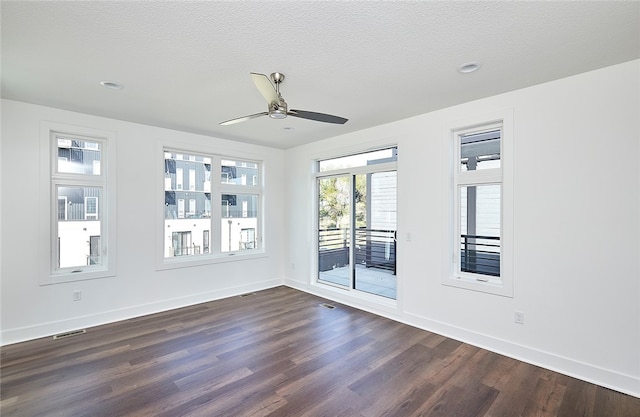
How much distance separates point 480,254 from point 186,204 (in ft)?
13.7

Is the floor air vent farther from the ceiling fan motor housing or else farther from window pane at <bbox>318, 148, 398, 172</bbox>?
window pane at <bbox>318, 148, 398, 172</bbox>

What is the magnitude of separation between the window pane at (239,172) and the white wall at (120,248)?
0.20 meters

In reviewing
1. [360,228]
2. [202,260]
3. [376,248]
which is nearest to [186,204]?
[202,260]

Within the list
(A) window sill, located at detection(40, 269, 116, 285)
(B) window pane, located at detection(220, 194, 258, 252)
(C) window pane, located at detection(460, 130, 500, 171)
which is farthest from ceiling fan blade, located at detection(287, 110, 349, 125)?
(A) window sill, located at detection(40, 269, 116, 285)

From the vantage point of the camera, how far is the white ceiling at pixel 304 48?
182 centimetres

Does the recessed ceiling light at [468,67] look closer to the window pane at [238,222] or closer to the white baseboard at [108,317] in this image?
the window pane at [238,222]

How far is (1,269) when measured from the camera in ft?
10.7

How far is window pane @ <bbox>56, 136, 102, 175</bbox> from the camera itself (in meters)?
3.74

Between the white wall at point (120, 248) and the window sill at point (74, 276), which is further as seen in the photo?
the window sill at point (74, 276)

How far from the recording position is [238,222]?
5.40 metres

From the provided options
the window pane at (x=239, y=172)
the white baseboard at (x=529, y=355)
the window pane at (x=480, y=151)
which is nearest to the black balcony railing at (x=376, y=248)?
the white baseboard at (x=529, y=355)

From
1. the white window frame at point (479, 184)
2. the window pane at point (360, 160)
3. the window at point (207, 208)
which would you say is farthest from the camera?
the window at point (207, 208)

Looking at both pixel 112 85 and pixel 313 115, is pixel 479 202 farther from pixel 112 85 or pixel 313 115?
pixel 112 85

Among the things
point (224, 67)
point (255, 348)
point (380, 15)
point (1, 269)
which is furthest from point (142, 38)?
point (1, 269)
